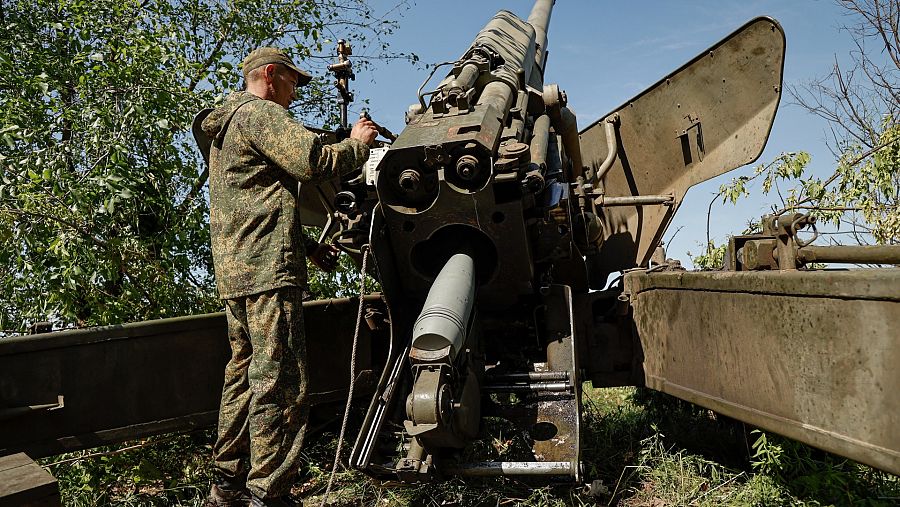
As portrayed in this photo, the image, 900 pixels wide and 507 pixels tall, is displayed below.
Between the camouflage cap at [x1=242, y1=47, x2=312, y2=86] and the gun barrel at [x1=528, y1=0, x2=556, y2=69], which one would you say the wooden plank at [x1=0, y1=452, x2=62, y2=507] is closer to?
the camouflage cap at [x1=242, y1=47, x2=312, y2=86]

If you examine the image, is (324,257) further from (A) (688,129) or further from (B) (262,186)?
(A) (688,129)

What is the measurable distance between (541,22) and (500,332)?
395 cm

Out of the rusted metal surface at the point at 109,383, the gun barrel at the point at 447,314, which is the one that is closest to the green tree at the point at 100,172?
the rusted metal surface at the point at 109,383

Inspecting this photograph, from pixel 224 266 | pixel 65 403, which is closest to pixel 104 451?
pixel 65 403

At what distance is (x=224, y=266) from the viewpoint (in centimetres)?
373

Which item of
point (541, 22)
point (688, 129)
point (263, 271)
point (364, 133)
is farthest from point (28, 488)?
point (541, 22)

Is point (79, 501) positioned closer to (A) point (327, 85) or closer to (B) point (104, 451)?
(B) point (104, 451)

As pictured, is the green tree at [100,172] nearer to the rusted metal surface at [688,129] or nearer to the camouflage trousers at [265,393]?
the camouflage trousers at [265,393]

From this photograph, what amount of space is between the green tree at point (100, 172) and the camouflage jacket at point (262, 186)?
137cm

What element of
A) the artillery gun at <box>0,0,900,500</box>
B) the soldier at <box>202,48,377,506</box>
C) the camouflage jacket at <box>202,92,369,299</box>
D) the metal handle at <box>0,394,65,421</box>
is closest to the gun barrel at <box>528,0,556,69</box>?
the artillery gun at <box>0,0,900,500</box>

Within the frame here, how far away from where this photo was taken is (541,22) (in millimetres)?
7523

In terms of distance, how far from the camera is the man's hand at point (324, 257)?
445 cm

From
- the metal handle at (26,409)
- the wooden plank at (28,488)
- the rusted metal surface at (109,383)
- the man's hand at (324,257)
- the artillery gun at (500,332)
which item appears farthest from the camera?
the man's hand at (324,257)

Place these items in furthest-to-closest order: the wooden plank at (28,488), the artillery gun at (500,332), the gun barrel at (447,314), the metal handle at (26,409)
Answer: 1. the metal handle at (26,409)
2. the gun barrel at (447,314)
3. the artillery gun at (500,332)
4. the wooden plank at (28,488)
